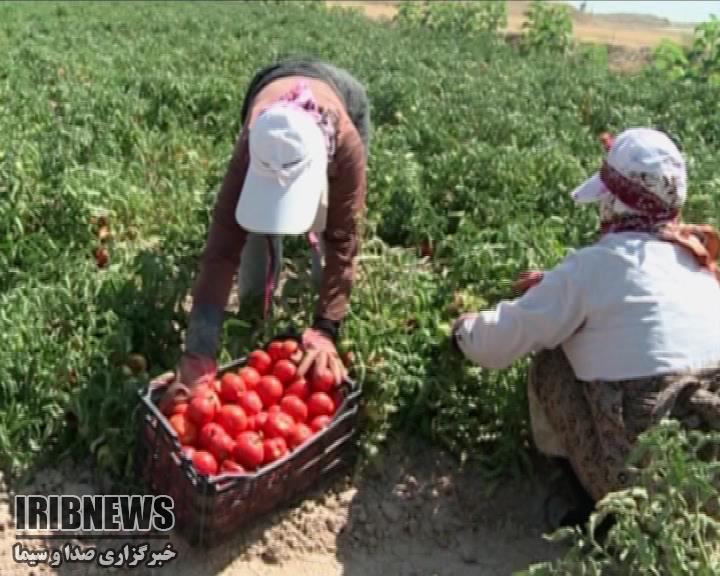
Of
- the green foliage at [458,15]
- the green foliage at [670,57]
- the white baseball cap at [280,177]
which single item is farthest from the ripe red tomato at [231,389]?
the green foliage at [458,15]

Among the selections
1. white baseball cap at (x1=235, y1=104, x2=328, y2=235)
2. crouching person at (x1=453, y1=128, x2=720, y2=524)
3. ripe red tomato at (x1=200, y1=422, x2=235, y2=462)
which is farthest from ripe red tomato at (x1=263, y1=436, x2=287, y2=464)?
crouching person at (x1=453, y1=128, x2=720, y2=524)

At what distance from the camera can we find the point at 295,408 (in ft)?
9.99

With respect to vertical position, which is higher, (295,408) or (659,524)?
(659,524)

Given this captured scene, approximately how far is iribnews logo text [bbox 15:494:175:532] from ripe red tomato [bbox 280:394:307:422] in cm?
47

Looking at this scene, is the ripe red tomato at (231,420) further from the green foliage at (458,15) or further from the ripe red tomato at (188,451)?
the green foliage at (458,15)

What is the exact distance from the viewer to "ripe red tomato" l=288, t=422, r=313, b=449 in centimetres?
297

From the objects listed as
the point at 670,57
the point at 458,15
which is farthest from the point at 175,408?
the point at 458,15

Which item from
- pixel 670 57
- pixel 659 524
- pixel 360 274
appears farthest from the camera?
pixel 670 57

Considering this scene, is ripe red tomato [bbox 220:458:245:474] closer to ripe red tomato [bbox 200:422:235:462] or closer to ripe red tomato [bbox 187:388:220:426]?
ripe red tomato [bbox 200:422:235:462]

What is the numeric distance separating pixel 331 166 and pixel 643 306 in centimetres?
113

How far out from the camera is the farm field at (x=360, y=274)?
3264 millimetres

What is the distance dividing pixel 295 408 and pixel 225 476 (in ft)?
1.27

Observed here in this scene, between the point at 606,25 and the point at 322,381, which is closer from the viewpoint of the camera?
the point at 322,381

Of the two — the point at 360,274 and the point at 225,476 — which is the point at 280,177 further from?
the point at 360,274
